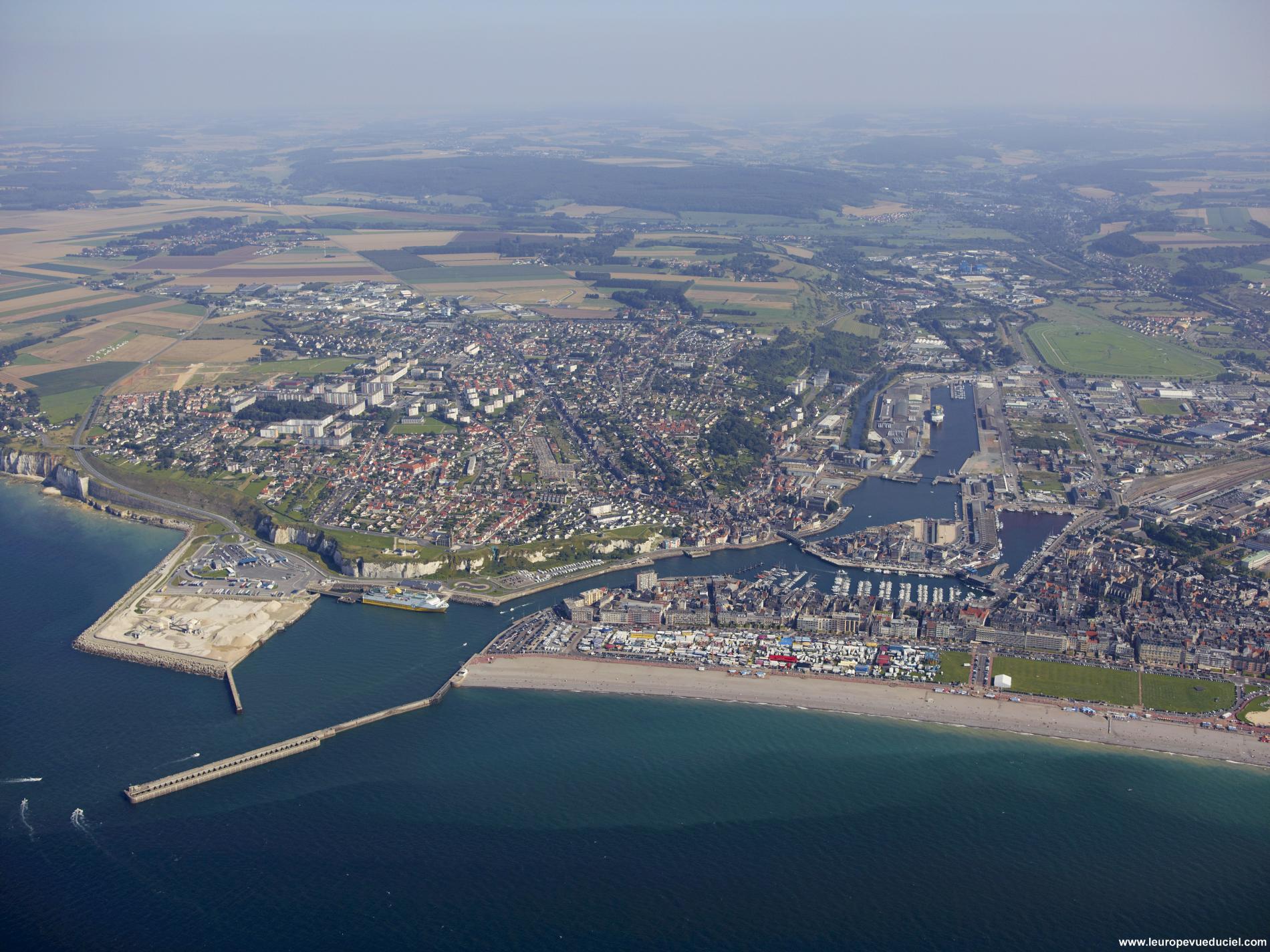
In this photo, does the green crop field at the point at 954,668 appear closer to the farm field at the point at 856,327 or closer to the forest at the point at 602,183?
the farm field at the point at 856,327

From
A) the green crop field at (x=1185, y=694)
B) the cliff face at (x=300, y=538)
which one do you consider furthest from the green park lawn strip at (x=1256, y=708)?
the cliff face at (x=300, y=538)

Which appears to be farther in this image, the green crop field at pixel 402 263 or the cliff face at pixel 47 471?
the green crop field at pixel 402 263

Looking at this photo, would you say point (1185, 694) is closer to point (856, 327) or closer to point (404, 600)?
point (404, 600)

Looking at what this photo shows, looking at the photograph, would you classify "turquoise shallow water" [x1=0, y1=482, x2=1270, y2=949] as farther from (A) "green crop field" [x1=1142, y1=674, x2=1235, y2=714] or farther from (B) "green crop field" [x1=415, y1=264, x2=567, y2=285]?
(B) "green crop field" [x1=415, y1=264, x2=567, y2=285]

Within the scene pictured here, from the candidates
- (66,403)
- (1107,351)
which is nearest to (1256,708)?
(1107,351)

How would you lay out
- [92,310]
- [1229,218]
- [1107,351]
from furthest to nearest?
[1229,218] < [92,310] < [1107,351]
